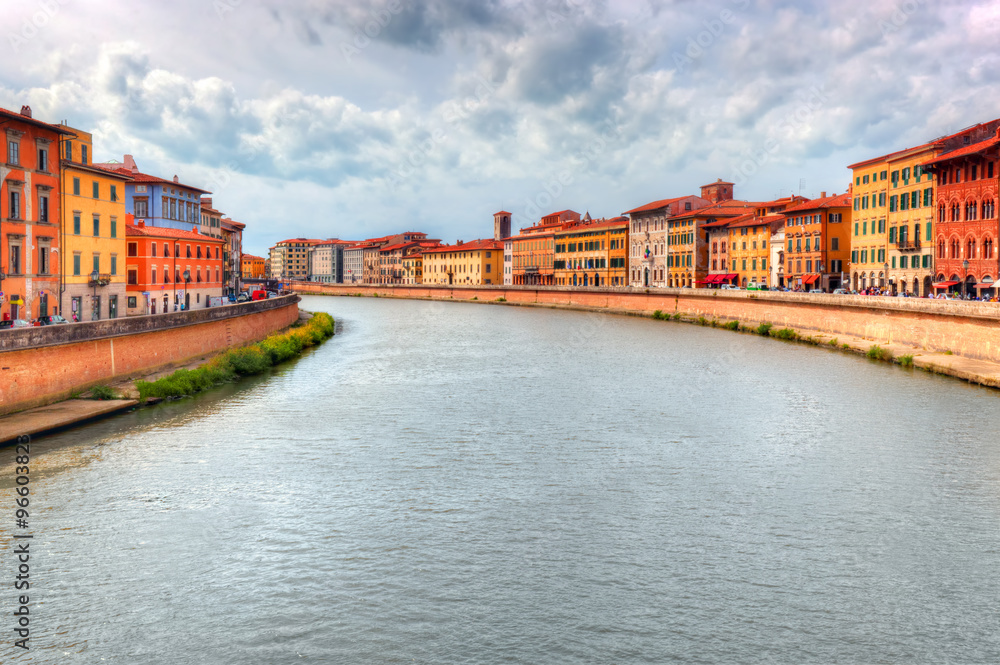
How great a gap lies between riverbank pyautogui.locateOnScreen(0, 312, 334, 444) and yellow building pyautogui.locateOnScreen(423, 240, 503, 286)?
294ft

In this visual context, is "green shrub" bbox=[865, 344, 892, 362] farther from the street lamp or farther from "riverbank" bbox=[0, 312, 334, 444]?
the street lamp

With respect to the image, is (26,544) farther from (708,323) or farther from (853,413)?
(708,323)

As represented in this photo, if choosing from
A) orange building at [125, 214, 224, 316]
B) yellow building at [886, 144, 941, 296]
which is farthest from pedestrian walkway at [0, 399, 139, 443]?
yellow building at [886, 144, 941, 296]

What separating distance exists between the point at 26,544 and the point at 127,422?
32.6 feet

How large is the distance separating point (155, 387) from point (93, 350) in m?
2.16

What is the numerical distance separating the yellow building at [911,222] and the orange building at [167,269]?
46.0 meters

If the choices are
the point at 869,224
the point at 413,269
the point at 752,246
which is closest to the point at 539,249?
the point at 413,269

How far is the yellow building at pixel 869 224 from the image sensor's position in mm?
59688

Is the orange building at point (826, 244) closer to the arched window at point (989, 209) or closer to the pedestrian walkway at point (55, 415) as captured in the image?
the arched window at point (989, 209)

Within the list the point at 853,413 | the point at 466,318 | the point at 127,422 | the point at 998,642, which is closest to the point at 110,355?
the point at 127,422

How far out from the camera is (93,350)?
2553 cm

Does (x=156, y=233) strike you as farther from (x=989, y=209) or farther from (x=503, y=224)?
(x=503, y=224)

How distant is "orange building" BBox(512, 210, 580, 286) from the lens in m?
120

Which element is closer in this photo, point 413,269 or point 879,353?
point 879,353
